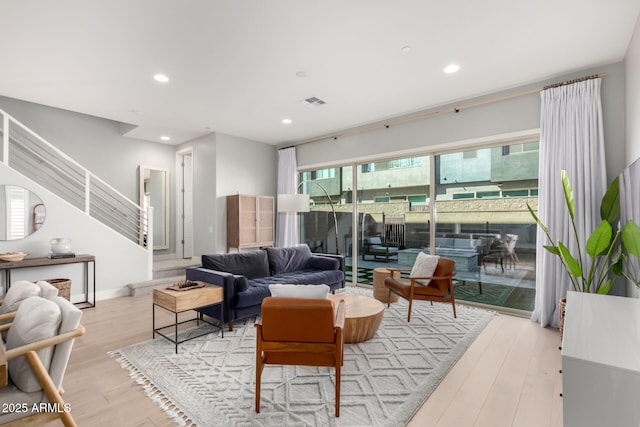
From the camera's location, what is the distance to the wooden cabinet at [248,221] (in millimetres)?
6130

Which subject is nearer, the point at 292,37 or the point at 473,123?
the point at 292,37

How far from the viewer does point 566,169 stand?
3.66 m

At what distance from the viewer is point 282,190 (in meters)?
6.89

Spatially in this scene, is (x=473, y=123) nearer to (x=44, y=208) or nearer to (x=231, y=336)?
(x=231, y=336)

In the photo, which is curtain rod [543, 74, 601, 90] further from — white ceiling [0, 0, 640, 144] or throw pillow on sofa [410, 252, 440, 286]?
throw pillow on sofa [410, 252, 440, 286]

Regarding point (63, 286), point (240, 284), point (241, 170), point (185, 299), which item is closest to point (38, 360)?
point (185, 299)

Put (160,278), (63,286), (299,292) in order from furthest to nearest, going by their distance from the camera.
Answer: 1. (160,278)
2. (63,286)
3. (299,292)

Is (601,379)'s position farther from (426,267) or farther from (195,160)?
(195,160)

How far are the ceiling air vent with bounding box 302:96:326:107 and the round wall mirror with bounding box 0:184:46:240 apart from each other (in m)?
4.11

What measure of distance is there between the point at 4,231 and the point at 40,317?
3826mm

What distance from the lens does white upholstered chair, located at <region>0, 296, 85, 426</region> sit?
1519 mm

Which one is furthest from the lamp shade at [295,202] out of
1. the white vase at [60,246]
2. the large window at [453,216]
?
the white vase at [60,246]

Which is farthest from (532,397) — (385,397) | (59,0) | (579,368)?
(59,0)

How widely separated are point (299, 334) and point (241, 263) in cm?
255
